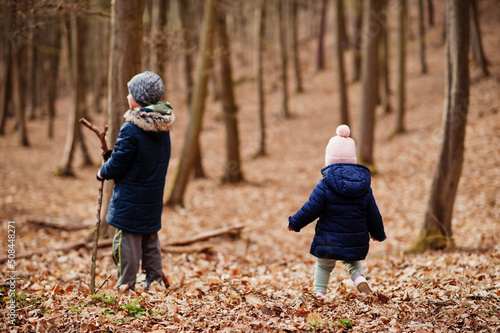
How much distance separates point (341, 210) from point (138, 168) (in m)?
1.99

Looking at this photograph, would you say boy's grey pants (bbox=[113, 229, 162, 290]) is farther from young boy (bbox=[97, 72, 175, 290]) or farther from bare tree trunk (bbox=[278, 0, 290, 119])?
bare tree trunk (bbox=[278, 0, 290, 119])

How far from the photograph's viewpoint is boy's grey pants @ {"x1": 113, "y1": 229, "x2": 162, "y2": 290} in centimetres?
374

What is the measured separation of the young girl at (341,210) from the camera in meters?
3.35

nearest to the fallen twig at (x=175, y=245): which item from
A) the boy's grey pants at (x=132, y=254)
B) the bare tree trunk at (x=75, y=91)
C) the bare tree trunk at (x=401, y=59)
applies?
the boy's grey pants at (x=132, y=254)

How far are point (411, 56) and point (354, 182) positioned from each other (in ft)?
86.6

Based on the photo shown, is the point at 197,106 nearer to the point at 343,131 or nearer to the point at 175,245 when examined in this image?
the point at 175,245

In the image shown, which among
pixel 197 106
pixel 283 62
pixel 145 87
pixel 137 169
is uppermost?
pixel 283 62

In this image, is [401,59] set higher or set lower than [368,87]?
higher

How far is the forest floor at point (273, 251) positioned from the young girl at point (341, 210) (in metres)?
0.46

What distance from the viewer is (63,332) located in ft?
9.11

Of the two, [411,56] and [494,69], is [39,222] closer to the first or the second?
[494,69]

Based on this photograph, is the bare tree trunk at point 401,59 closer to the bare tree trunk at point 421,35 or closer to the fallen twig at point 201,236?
the bare tree trunk at point 421,35

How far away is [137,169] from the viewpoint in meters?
3.61

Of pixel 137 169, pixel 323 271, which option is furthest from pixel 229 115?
pixel 323 271
